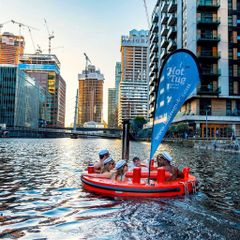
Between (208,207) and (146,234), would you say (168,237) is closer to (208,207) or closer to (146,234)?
(146,234)

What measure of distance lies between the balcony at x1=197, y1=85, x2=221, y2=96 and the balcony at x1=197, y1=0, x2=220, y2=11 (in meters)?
18.1

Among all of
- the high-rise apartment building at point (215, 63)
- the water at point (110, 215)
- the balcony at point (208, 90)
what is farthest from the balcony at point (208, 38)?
the water at point (110, 215)

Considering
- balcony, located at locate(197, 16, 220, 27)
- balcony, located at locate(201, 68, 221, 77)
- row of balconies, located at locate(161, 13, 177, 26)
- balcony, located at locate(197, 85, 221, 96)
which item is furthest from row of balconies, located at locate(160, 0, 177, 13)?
balcony, located at locate(197, 85, 221, 96)

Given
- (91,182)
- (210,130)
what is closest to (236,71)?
(210,130)

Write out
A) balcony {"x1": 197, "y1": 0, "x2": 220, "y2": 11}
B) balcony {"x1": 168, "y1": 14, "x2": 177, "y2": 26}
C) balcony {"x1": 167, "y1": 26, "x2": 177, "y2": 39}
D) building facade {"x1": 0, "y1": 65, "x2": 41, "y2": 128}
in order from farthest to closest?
building facade {"x1": 0, "y1": 65, "x2": 41, "y2": 128} → balcony {"x1": 168, "y1": 14, "x2": 177, "y2": 26} → balcony {"x1": 167, "y1": 26, "x2": 177, "y2": 39} → balcony {"x1": 197, "y1": 0, "x2": 220, "y2": 11}

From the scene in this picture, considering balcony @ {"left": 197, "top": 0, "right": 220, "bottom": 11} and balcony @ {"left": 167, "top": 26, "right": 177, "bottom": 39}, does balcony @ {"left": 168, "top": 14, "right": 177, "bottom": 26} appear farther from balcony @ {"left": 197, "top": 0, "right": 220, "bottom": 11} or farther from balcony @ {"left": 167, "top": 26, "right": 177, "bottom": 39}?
balcony @ {"left": 197, "top": 0, "right": 220, "bottom": 11}

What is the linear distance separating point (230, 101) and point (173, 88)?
6392 centimetres

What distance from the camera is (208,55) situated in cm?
6956

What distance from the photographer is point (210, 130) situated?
6844cm

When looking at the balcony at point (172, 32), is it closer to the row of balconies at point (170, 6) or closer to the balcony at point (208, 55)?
the row of balconies at point (170, 6)

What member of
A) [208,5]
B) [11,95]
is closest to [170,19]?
[208,5]

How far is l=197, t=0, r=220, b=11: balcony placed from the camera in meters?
69.4

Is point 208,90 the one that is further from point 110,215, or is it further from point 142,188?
point 110,215

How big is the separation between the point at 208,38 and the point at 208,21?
12.9 feet
